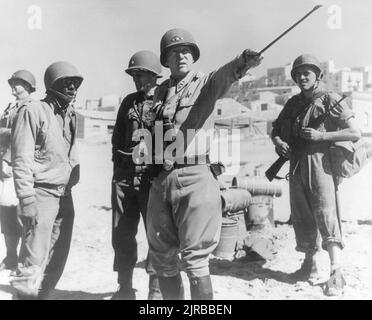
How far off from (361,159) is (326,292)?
147cm

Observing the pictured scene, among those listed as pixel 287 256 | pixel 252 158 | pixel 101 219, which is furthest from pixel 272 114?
pixel 287 256

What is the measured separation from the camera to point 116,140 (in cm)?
466

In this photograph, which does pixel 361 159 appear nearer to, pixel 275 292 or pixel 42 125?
pixel 275 292

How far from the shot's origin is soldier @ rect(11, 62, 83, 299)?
3.87 metres

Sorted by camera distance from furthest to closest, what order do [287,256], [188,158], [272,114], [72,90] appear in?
[272,114] → [287,256] → [72,90] → [188,158]

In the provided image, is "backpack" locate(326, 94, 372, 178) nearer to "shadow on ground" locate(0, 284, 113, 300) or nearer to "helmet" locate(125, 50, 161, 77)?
"helmet" locate(125, 50, 161, 77)

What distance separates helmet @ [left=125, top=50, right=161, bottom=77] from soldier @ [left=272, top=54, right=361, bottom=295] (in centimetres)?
153

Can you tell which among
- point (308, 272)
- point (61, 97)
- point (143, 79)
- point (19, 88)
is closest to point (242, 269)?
point (308, 272)

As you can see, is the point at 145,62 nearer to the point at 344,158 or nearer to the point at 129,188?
the point at 129,188

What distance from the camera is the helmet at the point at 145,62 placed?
15.0ft

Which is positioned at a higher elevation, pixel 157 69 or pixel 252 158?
pixel 157 69

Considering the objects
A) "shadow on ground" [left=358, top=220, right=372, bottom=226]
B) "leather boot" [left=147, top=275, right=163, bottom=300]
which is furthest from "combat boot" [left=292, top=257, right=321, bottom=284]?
"shadow on ground" [left=358, top=220, right=372, bottom=226]

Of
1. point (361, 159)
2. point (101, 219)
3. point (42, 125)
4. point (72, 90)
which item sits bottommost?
point (101, 219)

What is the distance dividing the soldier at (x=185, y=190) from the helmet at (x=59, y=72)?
3.68 feet
